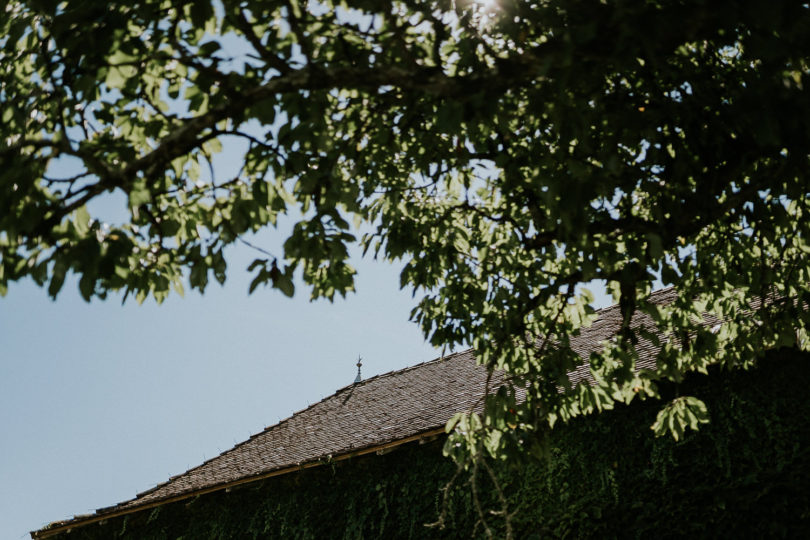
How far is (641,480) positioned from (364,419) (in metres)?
6.24

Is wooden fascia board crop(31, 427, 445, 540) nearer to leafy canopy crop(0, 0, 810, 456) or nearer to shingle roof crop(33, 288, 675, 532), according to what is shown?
shingle roof crop(33, 288, 675, 532)

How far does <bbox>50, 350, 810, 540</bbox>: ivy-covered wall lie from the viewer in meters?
7.72

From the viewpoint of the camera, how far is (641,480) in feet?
27.7

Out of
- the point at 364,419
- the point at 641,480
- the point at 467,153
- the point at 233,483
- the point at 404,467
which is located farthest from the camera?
the point at 364,419

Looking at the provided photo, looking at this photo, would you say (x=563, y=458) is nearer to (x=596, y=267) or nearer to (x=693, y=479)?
(x=693, y=479)

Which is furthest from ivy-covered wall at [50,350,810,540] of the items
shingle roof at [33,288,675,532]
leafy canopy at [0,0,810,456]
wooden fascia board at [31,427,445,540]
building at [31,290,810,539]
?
leafy canopy at [0,0,810,456]

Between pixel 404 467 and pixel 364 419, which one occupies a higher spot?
pixel 364 419

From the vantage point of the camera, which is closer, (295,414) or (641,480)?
(641,480)

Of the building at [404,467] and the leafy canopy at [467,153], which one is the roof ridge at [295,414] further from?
the leafy canopy at [467,153]

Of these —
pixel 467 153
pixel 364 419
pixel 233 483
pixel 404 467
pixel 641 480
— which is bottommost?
pixel 641 480

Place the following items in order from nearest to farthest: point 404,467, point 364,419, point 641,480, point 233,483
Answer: point 641,480 < point 404,467 < point 233,483 < point 364,419

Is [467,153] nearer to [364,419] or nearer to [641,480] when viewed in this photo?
[641,480]

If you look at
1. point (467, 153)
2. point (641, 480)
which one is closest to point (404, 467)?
point (641, 480)

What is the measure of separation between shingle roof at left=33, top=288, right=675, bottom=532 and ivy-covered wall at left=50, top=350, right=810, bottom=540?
30.8 inches
